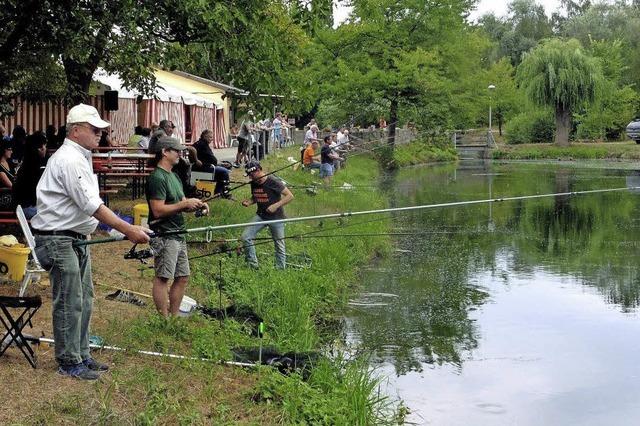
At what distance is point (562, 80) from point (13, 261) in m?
46.3

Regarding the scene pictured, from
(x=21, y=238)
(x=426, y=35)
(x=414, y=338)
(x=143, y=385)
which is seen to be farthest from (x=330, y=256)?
(x=426, y=35)

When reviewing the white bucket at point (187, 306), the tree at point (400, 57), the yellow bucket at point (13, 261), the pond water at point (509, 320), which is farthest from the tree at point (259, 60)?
the tree at point (400, 57)

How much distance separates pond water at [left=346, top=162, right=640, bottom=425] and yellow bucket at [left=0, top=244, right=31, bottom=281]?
350cm

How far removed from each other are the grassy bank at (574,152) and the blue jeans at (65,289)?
141 ft

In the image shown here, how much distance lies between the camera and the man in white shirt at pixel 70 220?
5895 mm

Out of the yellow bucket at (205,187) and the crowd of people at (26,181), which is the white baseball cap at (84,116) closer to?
the crowd of people at (26,181)

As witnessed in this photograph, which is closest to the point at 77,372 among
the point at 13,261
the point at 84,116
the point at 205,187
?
the point at 84,116

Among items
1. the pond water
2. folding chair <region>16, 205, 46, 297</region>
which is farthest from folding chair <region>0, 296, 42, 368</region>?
the pond water

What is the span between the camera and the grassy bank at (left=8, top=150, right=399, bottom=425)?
19.3 feet

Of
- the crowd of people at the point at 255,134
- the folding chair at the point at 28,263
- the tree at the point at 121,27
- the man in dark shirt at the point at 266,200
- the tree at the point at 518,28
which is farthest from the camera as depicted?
the tree at the point at 518,28

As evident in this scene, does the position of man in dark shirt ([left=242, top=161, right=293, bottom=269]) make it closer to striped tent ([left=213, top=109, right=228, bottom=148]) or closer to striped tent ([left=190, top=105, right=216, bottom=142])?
striped tent ([left=190, top=105, right=216, bottom=142])

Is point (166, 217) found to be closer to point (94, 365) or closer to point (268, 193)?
point (94, 365)

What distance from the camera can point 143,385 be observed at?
6.24m

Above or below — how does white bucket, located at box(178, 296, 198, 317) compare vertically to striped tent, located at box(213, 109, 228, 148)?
below
